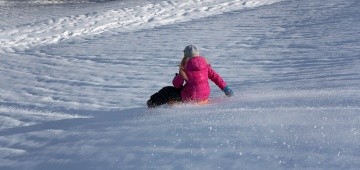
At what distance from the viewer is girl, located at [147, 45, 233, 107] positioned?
5785mm

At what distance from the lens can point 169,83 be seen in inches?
321

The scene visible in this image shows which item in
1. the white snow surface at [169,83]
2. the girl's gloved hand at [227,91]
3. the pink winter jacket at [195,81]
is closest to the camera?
the white snow surface at [169,83]

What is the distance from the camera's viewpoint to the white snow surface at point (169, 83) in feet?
12.5

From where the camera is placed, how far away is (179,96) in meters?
5.91

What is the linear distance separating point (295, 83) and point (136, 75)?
2.71m

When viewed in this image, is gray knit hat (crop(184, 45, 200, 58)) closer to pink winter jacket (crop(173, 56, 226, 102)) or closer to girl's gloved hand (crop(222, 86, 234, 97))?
pink winter jacket (crop(173, 56, 226, 102))

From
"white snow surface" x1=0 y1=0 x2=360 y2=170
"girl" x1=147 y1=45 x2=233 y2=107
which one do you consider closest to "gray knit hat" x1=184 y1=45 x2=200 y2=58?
"girl" x1=147 y1=45 x2=233 y2=107

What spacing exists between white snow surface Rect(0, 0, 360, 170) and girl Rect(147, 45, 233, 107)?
20 cm

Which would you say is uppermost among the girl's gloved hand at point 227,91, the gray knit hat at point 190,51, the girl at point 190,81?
the gray knit hat at point 190,51

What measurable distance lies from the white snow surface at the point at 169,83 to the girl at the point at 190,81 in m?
0.20

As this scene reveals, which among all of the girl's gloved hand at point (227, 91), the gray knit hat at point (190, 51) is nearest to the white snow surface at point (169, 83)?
the girl's gloved hand at point (227, 91)

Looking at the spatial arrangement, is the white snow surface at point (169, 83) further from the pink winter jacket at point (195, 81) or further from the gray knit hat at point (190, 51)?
the gray knit hat at point (190, 51)

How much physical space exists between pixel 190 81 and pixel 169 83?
7.73 feet

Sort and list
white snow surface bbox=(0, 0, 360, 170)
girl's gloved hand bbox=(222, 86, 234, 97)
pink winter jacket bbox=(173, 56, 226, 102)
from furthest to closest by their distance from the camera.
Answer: girl's gloved hand bbox=(222, 86, 234, 97), pink winter jacket bbox=(173, 56, 226, 102), white snow surface bbox=(0, 0, 360, 170)
